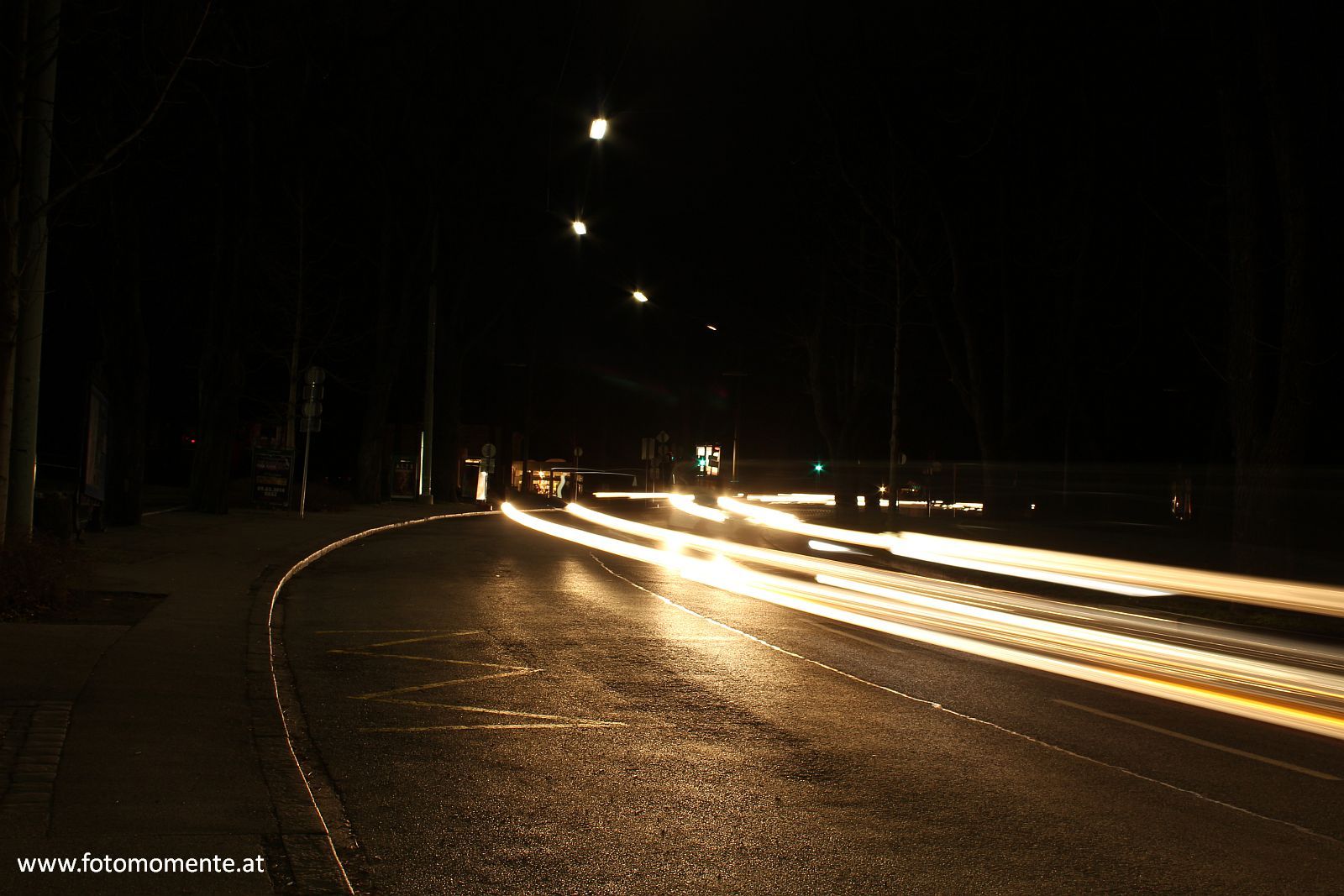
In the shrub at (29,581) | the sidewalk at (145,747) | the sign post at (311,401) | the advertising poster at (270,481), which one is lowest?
the sidewalk at (145,747)

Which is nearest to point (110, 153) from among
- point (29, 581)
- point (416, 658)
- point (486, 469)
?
point (29, 581)

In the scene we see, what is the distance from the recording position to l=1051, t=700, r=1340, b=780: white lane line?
753 cm

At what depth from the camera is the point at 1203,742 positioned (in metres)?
8.24

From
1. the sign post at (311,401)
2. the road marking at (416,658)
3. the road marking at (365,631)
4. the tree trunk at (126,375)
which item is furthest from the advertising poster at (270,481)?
the road marking at (416,658)

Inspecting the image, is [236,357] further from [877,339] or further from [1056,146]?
[877,339]

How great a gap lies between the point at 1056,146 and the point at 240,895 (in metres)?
32.2

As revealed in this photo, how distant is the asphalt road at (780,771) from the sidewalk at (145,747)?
0.46m

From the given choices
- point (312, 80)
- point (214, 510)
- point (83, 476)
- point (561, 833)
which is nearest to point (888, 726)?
point (561, 833)

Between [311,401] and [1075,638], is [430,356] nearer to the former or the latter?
[311,401]

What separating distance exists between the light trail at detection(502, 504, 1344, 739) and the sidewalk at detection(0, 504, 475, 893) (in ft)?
22.2

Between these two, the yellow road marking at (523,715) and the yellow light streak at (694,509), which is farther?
the yellow light streak at (694,509)

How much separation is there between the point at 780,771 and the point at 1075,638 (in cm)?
674

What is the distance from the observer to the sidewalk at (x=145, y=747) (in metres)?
5.10

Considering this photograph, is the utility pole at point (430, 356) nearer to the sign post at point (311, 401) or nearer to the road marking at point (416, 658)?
the sign post at point (311, 401)
